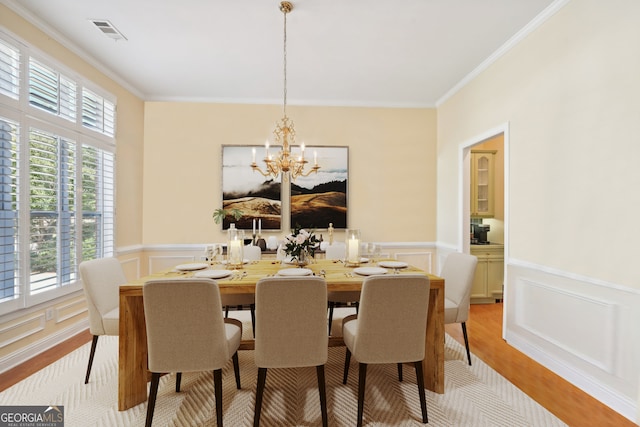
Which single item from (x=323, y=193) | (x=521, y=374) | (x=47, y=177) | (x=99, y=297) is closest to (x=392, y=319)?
(x=521, y=374)

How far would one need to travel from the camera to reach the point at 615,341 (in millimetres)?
2137

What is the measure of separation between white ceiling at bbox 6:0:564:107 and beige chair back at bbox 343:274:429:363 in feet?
7.42

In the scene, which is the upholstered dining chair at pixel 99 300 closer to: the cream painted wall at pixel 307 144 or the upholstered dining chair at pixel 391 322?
the upholstered dining chair at pixel 391 322

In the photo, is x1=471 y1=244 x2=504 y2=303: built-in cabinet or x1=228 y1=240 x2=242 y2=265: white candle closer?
x1=228 y1=240 x2=242 y2=265: white candle

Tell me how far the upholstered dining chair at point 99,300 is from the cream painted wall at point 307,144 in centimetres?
225

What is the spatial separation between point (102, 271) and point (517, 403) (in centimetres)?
313

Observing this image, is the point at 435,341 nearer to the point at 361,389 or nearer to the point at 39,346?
the point at 361,389

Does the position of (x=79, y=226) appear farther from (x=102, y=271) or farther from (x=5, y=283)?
(x=102, y=271)

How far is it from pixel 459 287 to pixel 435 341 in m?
0.59

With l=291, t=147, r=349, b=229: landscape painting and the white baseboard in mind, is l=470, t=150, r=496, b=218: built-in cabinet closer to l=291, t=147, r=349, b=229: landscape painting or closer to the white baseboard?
l=291, t=147, r=349, b=229: landscape painting

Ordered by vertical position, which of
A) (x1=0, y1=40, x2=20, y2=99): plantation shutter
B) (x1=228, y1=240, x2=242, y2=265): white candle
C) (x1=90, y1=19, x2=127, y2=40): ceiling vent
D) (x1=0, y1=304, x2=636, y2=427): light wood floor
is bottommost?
(x1=0, y1=304, x2=636, y2=427): light wood floor

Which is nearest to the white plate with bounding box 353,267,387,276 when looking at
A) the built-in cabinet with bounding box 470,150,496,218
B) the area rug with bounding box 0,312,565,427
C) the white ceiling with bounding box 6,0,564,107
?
the area rug with bounding box 0,312,565,427

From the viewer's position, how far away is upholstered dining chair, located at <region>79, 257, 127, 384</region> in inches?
90.0

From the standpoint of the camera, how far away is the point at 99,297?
234 cm
